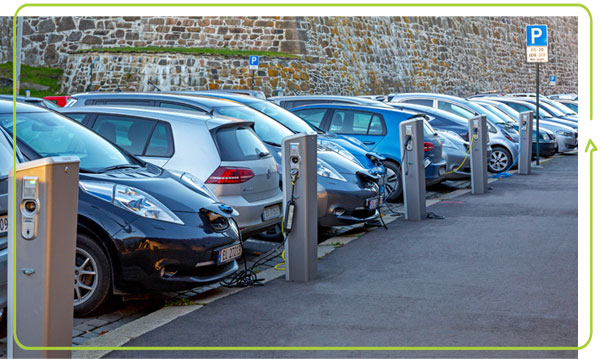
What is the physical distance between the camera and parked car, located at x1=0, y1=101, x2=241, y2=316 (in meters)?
5.88

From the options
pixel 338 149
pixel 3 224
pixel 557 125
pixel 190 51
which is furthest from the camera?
pixel 190 51

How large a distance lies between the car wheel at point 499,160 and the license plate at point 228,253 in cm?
1265

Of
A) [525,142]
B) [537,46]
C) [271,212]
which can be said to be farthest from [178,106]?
[537,46]

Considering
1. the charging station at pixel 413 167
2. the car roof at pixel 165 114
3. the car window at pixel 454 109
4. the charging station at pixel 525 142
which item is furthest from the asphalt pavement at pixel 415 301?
the car window at pixel 454 109

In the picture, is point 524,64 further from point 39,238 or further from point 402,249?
point 39,238

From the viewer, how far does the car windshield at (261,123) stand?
9.45 metres

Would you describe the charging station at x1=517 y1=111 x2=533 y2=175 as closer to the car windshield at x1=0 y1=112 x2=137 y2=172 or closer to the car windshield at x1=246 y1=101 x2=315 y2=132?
the car windshield at x1=246 y1=101 x2=315 y2=132

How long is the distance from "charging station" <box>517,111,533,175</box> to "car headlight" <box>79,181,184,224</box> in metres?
12.4

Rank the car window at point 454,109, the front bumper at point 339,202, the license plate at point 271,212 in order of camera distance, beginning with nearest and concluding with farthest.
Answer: the license plate at point 271,212
the front bumper at point 339,202
the car window at point 454,109

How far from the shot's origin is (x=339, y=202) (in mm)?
9375

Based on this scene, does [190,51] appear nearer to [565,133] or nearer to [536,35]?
[565,133]

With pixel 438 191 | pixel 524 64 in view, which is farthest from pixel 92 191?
pixel 524 64

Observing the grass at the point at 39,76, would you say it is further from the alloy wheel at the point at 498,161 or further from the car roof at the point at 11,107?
the car roof at the point at 11,107

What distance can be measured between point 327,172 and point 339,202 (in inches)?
13.6
